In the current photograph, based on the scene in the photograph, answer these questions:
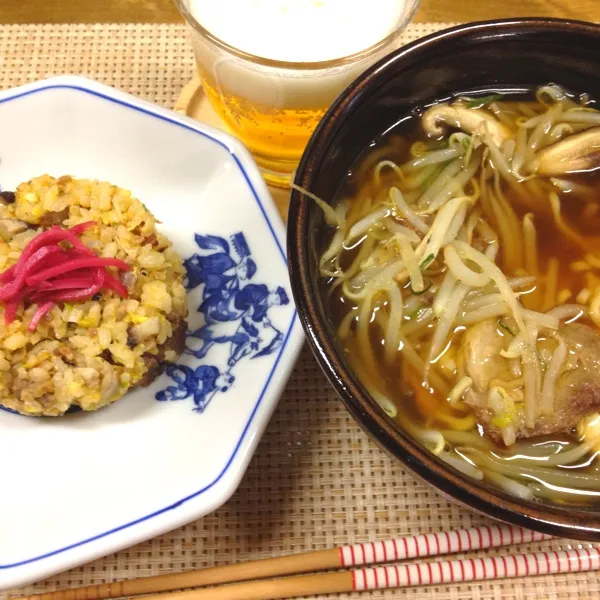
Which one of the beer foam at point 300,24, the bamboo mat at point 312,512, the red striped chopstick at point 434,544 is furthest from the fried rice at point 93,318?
the red striped chopstick at point 434,544

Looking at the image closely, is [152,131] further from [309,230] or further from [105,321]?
[309,230]

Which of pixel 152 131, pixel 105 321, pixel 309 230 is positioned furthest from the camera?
pixel 152 131

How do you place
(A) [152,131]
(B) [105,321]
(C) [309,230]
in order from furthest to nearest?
(A) [152,131], (B) [105,321], (C) [309,230]

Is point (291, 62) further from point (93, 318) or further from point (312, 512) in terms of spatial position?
point (312, 512)

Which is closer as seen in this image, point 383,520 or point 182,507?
point 182,507

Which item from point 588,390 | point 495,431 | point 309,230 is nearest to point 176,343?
point 309,230

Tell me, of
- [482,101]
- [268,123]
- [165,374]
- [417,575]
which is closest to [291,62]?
[268,123]

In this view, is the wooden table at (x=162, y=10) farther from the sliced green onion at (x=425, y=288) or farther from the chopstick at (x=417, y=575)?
the chopstick at (x=417, y=575)
